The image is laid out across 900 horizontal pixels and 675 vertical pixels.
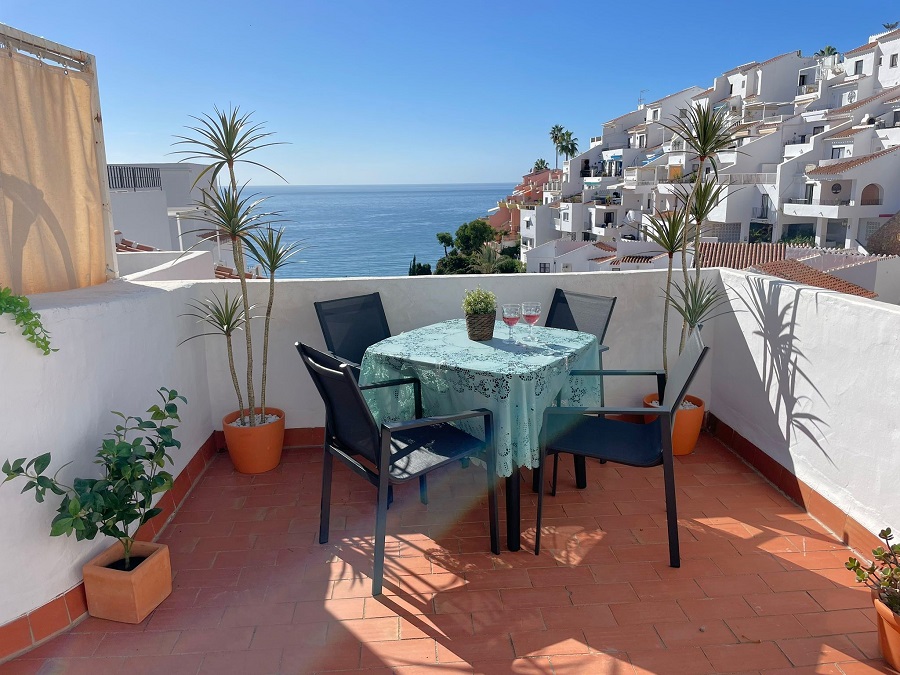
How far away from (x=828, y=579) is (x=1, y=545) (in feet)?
10.7

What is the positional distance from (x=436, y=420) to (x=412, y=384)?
0.84m

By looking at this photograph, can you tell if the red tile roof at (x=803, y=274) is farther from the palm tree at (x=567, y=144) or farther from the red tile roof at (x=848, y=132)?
the palm tree at (x=567, y=144)

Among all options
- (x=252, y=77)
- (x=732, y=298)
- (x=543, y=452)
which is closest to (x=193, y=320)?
(x=543, y=452)

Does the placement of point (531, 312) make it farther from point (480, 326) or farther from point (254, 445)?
point (254, 445)

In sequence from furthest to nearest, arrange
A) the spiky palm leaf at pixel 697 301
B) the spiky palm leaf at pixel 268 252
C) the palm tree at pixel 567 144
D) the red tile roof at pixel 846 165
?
1. the palm tree at pixel 567 144
2. the red tile roof at pixel 846 165
3. the spiky palm leaf at pixel 697 301
4. the spiky palm leaf at pixel 268 252

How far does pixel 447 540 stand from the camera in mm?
3080

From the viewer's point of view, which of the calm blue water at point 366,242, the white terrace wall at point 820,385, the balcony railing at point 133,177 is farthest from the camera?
the calm blue water at point 366,242

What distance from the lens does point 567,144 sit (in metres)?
66.4

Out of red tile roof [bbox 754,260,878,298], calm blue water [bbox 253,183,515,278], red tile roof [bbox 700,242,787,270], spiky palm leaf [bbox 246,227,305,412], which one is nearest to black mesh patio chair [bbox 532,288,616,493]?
spiky palm leaf [bbox 246,227,305,412]

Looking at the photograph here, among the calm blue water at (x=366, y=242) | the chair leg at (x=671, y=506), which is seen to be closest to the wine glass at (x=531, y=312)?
the chair leg at (x=671, y=506)

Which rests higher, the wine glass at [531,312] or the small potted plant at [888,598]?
the wine glass at [531,312]

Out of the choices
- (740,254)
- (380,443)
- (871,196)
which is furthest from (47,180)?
(871,196)

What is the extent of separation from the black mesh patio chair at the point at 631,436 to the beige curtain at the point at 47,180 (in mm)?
2420

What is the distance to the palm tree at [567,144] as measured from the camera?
218ft
